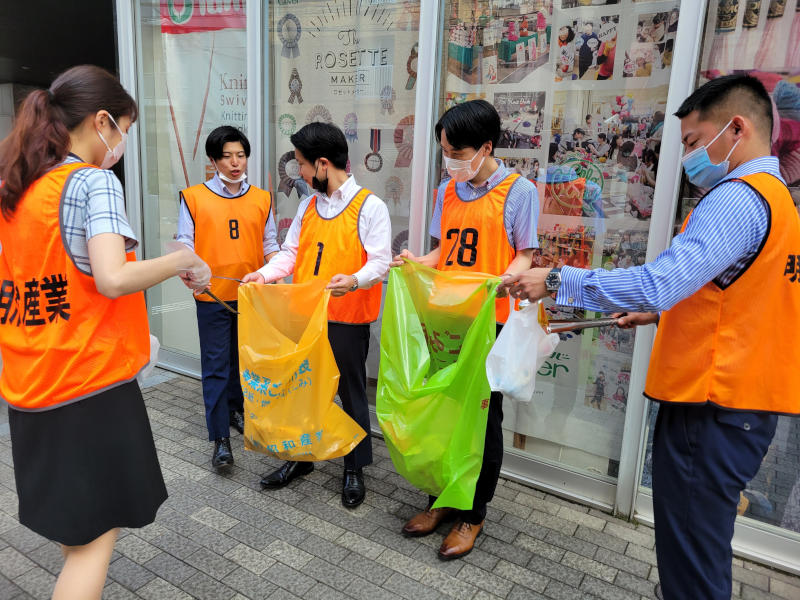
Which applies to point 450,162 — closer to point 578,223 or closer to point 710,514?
point 578,223

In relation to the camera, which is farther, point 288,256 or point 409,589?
point 288,256

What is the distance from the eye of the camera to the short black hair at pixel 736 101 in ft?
5.27

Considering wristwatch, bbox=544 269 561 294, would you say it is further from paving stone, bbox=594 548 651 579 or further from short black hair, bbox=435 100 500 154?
paving stone, bbox=594 548 651 579

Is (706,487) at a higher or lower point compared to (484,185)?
lower

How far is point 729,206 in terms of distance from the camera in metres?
1.52

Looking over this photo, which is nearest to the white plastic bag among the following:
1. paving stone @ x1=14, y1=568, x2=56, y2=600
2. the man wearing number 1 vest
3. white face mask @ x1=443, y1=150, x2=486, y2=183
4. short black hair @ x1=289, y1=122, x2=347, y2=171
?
white face mask @ x1=443, y1=150, x2=486, y2=183

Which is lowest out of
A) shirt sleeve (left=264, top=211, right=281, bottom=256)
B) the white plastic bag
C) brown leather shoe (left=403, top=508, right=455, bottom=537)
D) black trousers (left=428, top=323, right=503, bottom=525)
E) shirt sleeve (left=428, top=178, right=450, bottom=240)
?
brown leather shoe (left=403, top=508, right=455, bottom=537)

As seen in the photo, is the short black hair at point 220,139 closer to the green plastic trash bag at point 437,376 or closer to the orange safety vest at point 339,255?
the orange safety vest at point 339,255

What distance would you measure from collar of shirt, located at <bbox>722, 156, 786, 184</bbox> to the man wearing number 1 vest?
2.58 metres

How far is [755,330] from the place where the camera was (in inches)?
62.2

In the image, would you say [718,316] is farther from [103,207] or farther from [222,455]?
[222,455]

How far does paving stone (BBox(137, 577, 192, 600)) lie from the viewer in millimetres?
2293

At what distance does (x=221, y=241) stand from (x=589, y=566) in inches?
102

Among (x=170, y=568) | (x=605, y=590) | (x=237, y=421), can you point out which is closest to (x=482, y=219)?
(x=605, y=590)
